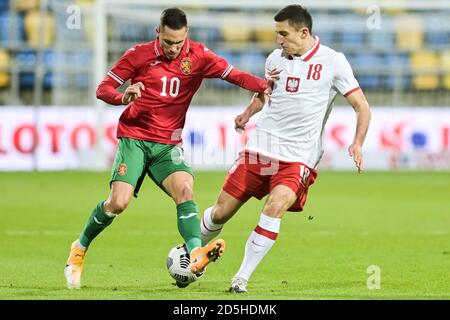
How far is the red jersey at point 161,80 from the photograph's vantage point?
863 cm

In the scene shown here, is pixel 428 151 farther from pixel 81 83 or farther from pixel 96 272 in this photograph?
pixel 96 272

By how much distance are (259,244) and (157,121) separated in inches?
53.2

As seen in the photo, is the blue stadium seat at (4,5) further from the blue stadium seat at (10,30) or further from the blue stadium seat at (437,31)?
the blue stadium seat at (437,31)

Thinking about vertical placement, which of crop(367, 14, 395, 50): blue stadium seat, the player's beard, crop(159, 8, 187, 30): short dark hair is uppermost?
crop(159, 8, 187, 30): short dark hair

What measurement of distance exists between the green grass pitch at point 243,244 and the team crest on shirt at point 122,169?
84 centimetres

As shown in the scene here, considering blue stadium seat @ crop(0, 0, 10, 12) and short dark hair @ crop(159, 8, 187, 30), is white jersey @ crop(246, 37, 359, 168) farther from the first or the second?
blue stadium seat @ crop(0, 0, 10, 12)

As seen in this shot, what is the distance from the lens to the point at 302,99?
331 inches

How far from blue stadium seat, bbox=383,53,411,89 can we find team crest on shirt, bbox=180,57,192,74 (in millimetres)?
17543

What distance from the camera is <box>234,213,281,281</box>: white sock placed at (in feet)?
26.3

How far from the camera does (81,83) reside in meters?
24.6

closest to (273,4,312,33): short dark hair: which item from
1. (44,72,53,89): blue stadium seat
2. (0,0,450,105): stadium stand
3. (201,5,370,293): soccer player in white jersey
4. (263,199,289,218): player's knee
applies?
(201,5,370,293): soccer player in white jersey

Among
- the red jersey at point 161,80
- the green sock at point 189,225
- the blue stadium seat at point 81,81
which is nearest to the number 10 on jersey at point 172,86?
the red jersey at point 161,80

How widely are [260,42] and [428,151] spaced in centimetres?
509

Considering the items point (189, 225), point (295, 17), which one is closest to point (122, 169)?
point (189, 225)
